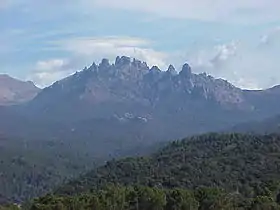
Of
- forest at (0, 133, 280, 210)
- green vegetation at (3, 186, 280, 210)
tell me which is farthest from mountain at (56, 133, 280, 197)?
green vegetation at (3, 186, 280, 210)

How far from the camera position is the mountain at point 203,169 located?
449 feet

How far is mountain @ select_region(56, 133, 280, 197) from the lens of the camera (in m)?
137

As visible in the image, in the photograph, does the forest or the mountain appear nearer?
the forest

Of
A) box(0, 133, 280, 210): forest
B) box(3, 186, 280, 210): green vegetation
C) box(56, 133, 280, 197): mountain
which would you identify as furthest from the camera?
box(56, 133, 280, 197): mountain

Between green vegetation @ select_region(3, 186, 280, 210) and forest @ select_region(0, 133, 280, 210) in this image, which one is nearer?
green vegetation @ select_region(3, 186, 280, 210)

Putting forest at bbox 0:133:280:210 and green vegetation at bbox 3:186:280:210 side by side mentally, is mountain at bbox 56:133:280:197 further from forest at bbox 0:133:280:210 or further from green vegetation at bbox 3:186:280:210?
green vegetation at bbox 3:186:280:210

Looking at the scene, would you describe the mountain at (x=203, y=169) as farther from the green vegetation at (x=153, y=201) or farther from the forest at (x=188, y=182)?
the green vegetation at (x=153, y=201)

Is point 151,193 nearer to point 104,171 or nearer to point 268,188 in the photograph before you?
point 268,188

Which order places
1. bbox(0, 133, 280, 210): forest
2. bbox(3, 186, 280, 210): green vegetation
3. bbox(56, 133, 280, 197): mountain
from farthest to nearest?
bbox(56, 133, 280, 197): mountain < bbox(0, 133, 280, 210): forest < bbox(3, 186, 280, 210): green vegetation

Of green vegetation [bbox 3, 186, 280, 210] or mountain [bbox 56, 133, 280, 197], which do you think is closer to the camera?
green vegetation [bbox 3, 186, 280, 210]

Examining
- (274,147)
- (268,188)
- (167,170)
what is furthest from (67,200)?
(274,147)

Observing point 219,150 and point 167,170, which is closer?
point 167,170

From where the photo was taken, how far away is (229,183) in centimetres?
13488

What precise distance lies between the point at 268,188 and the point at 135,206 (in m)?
27.0
